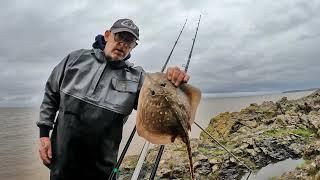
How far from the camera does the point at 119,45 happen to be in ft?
12.7

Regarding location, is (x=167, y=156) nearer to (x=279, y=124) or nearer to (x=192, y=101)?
(x=279, y=124)

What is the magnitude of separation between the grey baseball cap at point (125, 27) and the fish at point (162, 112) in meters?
0.89

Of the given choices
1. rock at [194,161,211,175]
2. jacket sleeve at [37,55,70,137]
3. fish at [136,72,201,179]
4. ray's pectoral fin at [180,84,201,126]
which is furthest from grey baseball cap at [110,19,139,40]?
rock at [194,161,211,175]

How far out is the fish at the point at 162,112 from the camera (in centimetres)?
292

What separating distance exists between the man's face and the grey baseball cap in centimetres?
4

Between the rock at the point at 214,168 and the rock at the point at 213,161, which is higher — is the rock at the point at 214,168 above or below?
below

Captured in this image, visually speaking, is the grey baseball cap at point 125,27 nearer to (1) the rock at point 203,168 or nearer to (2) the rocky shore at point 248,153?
(2) the rocky shore at point 248,153

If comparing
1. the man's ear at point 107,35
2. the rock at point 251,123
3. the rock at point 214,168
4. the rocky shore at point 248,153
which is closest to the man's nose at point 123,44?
the man's ear at point 107,35

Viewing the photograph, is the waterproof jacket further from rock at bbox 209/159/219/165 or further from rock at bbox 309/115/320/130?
rock at bbox 309/115/320/130

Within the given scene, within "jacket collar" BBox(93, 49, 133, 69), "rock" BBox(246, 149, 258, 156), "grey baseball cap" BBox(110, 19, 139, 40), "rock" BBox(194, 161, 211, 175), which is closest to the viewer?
"grey baseball cap" BBox(110, 19, 139, 40)

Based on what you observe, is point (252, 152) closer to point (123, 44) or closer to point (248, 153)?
point (248, 153)

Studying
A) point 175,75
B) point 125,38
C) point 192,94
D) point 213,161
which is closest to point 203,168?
point 213,161

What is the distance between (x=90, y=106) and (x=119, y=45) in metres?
0.74

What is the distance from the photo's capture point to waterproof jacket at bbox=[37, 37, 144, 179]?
146 inches
